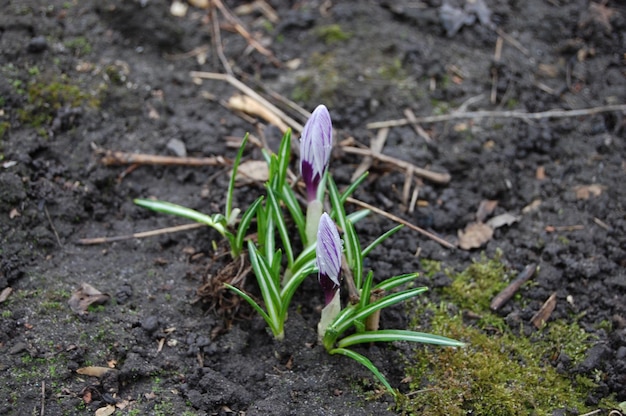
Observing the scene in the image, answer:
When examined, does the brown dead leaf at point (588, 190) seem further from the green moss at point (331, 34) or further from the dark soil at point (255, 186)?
the green moss at point (331, 34)

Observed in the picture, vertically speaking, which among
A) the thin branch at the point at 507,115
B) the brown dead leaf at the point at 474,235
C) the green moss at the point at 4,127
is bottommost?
the brown dead leaf at the point at 474,235

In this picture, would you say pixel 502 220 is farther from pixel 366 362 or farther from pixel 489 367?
pixel 366 362

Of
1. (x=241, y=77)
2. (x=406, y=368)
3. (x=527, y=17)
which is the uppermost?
(x=527, y=17)

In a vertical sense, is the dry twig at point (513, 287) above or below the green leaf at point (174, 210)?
below

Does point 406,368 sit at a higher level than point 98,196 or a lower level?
lower

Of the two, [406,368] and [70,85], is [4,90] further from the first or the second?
[406,368]

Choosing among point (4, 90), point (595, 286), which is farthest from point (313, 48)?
point (595, 286)

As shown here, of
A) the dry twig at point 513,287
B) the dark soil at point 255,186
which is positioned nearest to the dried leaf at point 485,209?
the dark soil at point 255,186
